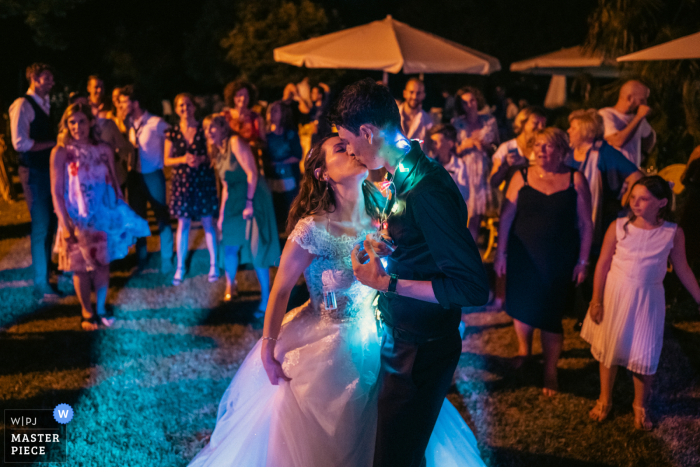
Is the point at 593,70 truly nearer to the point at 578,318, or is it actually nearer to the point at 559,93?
the point at 559,93

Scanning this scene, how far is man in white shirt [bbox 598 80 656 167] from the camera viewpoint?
5406 mm

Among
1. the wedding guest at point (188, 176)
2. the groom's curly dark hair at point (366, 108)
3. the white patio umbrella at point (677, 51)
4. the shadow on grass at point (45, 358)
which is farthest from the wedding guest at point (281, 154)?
the groom's curly dark hair at point (366, 108)

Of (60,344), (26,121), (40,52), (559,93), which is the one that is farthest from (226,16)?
(60,344)

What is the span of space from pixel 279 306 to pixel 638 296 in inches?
90.7

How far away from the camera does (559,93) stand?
18594mm

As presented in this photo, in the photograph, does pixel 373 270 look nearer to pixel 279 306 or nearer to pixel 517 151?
pixel 279 306

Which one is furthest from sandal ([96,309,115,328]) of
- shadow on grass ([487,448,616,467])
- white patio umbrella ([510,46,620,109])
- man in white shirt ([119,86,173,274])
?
white patio umbrella ([510,46,620,109])

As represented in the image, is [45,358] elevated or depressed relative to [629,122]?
depressed

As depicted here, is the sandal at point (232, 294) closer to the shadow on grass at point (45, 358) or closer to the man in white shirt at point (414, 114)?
the shadow on grass at point (45, 358)

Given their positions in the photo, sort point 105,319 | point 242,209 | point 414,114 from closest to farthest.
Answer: point 105,319 → point 242,209 → point 414,114

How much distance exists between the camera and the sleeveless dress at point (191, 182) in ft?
19.0

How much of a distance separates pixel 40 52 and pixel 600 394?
52.1 feet

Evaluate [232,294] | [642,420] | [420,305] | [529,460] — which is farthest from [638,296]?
[232,294]

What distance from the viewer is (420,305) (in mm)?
1954
